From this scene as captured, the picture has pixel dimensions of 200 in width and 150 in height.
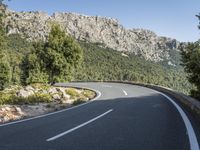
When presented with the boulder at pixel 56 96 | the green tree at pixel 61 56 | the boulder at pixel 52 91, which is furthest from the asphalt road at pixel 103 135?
the green tree at pixel 61 56

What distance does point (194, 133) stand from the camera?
8.58 meters

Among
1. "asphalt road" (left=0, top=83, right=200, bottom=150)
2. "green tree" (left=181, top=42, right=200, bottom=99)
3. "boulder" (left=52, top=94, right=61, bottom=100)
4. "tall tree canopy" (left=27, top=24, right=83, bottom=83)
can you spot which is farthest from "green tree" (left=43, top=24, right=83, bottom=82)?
"asphalt road" (left=0, top=83, right=200, bottom=150)

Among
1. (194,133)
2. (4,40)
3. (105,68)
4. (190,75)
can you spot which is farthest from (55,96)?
(105,68)

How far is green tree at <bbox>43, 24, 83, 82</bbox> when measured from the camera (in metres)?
46.0

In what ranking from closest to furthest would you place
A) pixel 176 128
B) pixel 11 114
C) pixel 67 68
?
pixel 176 128 → pixel 11 114 → pixel 67 68

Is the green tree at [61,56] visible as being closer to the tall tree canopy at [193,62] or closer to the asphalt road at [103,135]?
the tall tree canopy at [193,62]

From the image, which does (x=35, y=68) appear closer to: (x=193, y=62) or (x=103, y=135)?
(x=193, y=62)

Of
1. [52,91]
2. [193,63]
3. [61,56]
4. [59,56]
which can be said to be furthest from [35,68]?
[193,63]

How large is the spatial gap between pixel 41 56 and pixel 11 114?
3456 centimetres

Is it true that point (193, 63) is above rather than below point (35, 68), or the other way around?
above

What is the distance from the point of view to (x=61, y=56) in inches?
1820

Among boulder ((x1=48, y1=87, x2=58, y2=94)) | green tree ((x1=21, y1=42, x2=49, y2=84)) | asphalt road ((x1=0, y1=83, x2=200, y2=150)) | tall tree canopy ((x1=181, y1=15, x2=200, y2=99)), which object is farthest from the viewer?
green tree ((x1=21, y1=42, x2=49, y2=84))

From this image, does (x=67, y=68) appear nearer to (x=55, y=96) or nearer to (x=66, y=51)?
(x=66, y=51)

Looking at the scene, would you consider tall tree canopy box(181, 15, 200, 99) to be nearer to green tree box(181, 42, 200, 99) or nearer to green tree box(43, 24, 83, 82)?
green tree box(181, 42, 200, 99)
